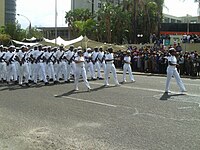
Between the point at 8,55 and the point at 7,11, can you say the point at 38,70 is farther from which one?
the point at 7,11

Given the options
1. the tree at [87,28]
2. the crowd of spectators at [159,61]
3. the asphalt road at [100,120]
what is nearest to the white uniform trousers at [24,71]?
the asphalt road at [100,120]

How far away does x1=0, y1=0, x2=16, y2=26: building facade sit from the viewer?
113356 mm

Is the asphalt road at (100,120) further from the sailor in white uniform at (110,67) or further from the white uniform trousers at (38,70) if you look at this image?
the white uniform trousers at (38,70)

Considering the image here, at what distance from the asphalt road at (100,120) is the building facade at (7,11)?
4022 inches

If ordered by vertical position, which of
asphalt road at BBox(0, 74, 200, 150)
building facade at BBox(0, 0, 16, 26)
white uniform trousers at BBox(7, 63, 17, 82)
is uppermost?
building facade at BBox(0, 0, 16, 26)

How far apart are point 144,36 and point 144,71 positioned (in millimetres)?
23877

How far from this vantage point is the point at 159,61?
27.0 meters

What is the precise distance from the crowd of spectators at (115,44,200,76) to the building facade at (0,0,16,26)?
8707 cm

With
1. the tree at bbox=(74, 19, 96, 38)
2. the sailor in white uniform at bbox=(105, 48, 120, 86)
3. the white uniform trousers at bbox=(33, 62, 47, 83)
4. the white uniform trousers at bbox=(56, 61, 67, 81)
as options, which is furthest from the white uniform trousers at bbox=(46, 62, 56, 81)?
the tree at bbox=(74, 19, 96, 38)

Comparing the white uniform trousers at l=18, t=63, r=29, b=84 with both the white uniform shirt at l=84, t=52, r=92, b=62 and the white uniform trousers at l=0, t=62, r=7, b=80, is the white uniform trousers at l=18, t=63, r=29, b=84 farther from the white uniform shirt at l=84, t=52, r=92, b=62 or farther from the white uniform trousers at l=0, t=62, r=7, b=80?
the white uniform shirt at l=84, t=52, r=92, b=62

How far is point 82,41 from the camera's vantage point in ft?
114

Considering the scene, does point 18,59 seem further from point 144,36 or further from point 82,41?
point 144,36

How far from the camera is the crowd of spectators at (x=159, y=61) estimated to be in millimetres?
24828

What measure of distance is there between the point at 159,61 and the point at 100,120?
17.5 meters
